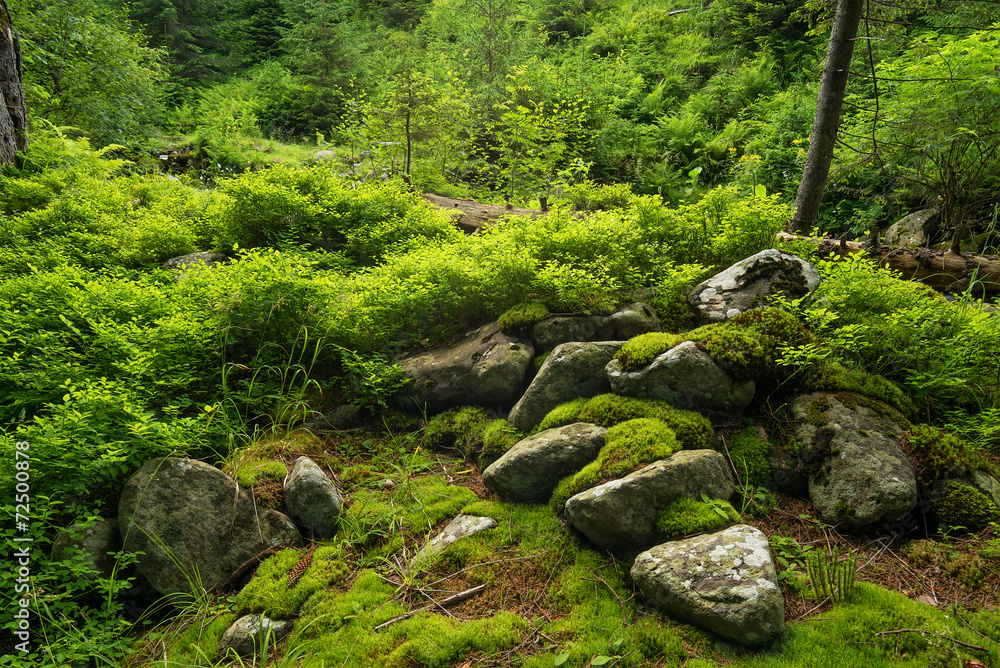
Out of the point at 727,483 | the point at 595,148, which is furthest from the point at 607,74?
the point at 727,483

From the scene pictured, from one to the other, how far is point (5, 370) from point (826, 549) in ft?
20.3

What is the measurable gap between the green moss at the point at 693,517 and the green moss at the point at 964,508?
148 centimetres

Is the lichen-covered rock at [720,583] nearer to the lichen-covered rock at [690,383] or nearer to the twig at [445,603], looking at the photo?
the twig at [445,603]

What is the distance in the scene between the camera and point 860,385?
12.9 feet

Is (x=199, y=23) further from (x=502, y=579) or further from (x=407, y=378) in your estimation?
(x=502, y=579)

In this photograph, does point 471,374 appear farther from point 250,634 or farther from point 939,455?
point 939,455

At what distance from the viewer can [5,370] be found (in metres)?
3.67

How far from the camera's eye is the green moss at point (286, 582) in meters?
3.20

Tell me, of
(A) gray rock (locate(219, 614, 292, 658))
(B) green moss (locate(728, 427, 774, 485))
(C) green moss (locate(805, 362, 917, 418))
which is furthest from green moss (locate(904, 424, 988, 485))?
(A) gray rock (locate(219, 614, 292, 658))

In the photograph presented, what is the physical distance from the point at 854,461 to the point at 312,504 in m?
4.14

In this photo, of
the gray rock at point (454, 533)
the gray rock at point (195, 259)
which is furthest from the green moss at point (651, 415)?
the gray rock at point (195, 259)

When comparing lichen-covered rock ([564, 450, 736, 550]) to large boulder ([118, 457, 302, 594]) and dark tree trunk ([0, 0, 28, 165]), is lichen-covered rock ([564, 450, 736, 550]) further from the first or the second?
dark tree trunk ([0, 0, 28, 165])

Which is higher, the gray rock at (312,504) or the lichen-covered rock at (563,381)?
the lichen-covered rock at (563,381)

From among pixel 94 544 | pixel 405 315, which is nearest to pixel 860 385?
pixel 405 315
